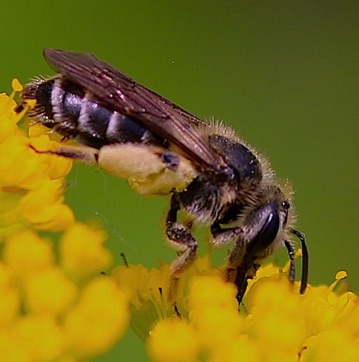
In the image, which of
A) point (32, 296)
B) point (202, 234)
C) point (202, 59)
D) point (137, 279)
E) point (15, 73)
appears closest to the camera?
point (32, 296)

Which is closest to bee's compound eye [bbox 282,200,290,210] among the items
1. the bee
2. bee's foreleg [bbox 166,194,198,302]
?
the bee

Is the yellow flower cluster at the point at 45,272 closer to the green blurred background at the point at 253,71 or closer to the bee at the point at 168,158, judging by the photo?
the bee at the point at 168,158

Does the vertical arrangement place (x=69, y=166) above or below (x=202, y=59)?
above

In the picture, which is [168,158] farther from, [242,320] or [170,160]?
[242,320]

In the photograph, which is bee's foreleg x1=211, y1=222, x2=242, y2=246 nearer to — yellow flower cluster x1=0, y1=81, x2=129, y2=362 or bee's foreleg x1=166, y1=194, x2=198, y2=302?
bee's foreleg x1=166, y1=194, x2=198, y2=302

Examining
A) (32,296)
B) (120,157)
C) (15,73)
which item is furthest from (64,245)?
(15,73)

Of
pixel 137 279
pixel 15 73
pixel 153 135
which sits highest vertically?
pixel 153 135

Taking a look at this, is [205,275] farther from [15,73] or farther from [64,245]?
[15,73]
